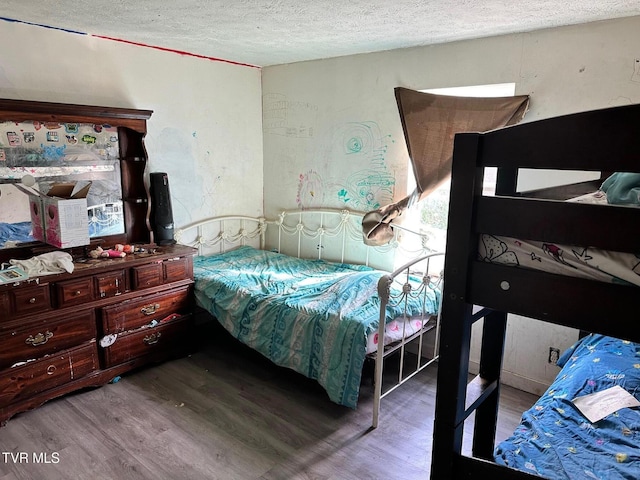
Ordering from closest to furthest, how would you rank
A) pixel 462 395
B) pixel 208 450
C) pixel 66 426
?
pixel 462 395 < pixel 208 450 < pixel 66 426

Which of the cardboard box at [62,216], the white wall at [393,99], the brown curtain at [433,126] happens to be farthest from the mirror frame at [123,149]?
the brown curtain at [433,126]

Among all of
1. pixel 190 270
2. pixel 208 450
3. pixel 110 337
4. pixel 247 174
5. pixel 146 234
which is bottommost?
pixel 208 450

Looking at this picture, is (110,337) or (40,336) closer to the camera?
(40,336)

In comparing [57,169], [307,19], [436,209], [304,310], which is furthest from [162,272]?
[436,209]

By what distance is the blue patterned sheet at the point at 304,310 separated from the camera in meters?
2.44

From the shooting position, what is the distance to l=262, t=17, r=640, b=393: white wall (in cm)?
239

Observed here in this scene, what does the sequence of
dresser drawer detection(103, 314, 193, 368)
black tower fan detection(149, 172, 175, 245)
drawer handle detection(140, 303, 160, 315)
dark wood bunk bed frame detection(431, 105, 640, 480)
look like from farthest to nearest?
1. black tower fan detection(149, 172, 175, 245)
2. drawer handle detection(140, 303, 160, 315)
3. dresser drawer detection(103, 314, 193, 368)
4. dark wood bunk bed frame detection(431, 105, 640, 480)

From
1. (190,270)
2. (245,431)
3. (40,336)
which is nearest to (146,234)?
(190,270)

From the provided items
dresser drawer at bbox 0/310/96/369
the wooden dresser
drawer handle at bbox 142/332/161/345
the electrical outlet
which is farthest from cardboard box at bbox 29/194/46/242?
the electrical outlet

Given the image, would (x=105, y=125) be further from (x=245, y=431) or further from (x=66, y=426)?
(x=245, y=431)

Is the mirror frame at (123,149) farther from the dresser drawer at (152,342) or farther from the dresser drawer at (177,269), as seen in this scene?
the dresser drawer at (152,342)

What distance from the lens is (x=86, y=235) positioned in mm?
2725

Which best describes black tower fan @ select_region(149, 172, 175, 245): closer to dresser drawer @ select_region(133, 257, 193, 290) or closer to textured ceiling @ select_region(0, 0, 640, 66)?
dresser drawer @ select_region(133, 257, 193, 290)

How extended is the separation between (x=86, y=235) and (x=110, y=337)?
0.64 metres
